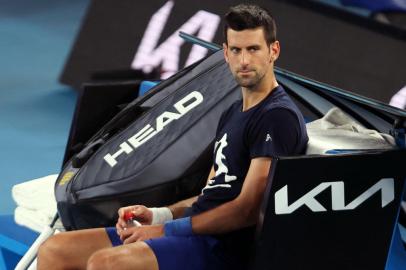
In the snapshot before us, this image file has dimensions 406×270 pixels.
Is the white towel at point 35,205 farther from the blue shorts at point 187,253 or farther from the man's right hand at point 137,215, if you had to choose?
the blue shorts at point 187,253

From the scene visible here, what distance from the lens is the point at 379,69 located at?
5578mm

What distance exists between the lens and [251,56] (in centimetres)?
328

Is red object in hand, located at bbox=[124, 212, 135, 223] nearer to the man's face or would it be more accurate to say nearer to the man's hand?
the man's hand

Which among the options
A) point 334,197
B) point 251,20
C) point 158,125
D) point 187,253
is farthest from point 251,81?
point 158,125

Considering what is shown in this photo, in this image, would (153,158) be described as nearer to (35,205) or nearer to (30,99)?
(35,205)

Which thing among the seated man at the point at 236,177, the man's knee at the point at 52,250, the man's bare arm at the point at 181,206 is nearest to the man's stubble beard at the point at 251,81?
the seated man at the point at 236,177

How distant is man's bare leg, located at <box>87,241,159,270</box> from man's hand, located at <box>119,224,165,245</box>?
0.28 ft

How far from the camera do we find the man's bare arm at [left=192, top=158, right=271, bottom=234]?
320 cm

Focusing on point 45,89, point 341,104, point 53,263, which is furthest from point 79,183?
point 45,89

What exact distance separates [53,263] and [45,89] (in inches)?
146

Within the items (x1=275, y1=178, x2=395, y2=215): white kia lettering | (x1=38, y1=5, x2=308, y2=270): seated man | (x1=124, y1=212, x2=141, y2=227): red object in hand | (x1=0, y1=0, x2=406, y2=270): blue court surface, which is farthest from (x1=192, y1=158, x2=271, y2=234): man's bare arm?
(x1=0, y1=0, x2=406, y2=270): blue court surface

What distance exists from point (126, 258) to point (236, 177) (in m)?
0.39

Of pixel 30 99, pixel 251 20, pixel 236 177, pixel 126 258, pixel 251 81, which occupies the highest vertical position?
pixel 251 20

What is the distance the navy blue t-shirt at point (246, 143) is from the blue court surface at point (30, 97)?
94 centimetres
